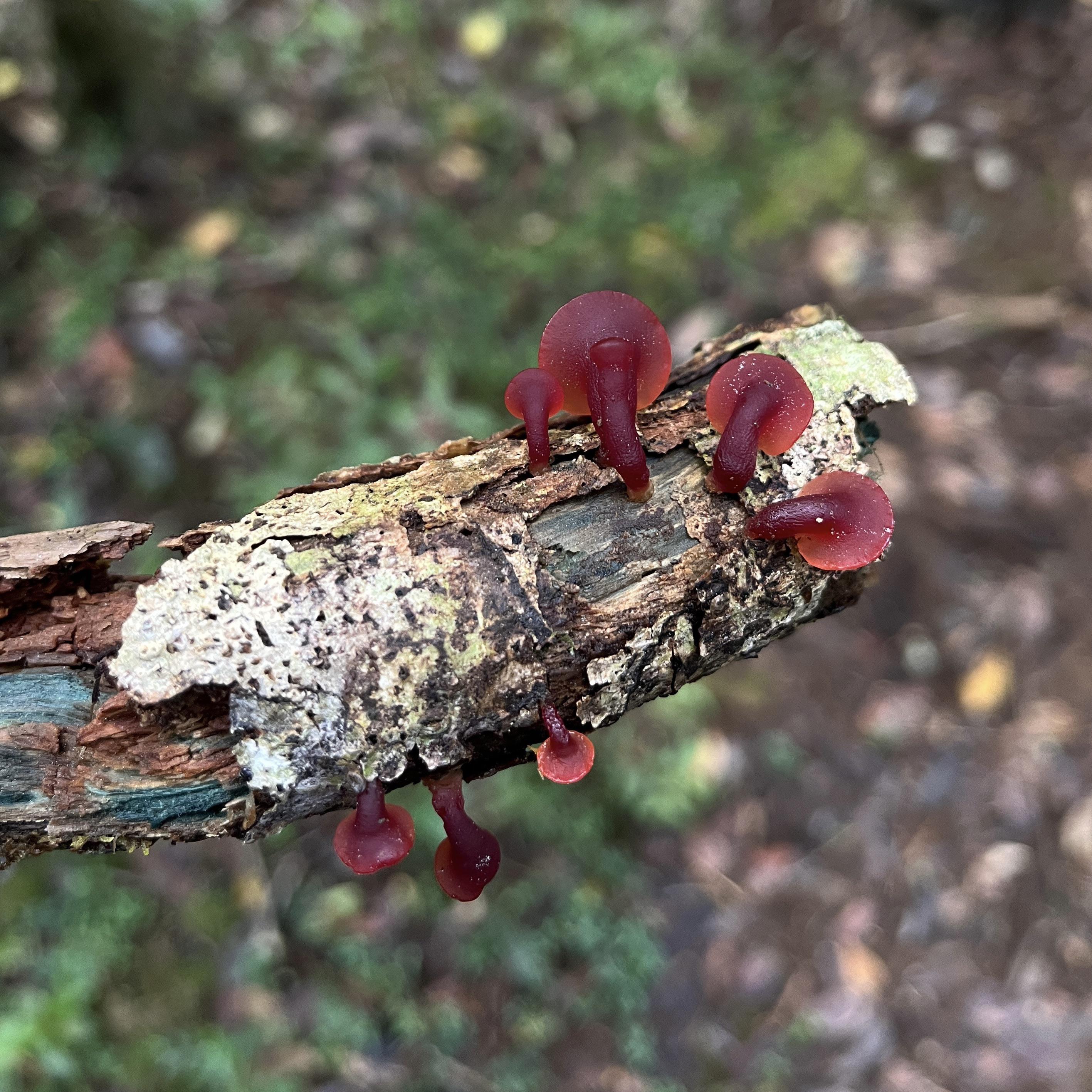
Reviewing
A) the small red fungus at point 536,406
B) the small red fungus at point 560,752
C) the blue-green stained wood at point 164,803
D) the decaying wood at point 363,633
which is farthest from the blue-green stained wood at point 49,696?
the small red fungus at point 536,406

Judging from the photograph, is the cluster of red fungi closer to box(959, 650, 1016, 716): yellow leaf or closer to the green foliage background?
the green foliage background

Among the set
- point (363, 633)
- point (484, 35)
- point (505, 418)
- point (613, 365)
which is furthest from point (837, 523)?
point (484, 35)

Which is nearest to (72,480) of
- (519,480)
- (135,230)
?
(135,230)

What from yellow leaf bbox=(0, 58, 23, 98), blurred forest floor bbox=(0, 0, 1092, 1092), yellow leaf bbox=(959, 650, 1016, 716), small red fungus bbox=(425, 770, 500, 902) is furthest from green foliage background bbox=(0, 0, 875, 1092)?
small red fungus bbox=(425, 770, 500, 902)

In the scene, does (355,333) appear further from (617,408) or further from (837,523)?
(837,523)

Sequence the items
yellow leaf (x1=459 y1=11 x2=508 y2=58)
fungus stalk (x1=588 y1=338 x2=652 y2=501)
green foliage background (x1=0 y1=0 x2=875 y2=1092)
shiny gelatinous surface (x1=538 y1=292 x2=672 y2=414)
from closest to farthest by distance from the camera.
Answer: fungus stalk (x1=588 y1=338 x2=652 y2=501) → shiny gelatinous surface (x1=538 y1=292 x2=672 y2=414) → green foliage background (x1=0 y1=0 x2=875 y2=1092) → yellow leaf (x1=459 y1=11 x2=508 y2=58)

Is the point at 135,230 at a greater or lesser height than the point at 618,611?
greater

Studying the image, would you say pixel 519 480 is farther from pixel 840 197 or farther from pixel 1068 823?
pixel 840 197

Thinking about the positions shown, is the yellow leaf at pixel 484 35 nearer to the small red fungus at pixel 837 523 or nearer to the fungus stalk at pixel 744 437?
the fungus stalk at pixel 744 437
